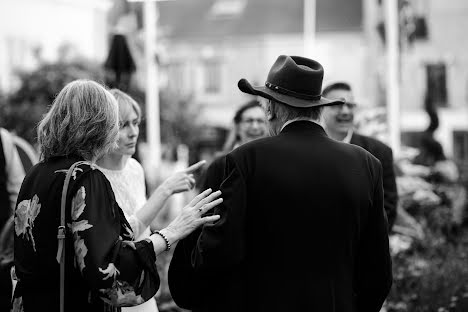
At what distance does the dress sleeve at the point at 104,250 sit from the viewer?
2.60 m

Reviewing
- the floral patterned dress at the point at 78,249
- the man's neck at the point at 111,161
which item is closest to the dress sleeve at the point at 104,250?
the floral patterned dress at the point at 78,249

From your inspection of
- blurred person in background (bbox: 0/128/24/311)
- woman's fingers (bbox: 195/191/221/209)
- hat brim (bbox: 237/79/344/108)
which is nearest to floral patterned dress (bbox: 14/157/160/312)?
woman's fingers (bbox: 195/191/221/209)

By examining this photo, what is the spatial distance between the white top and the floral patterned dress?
88 centimetres

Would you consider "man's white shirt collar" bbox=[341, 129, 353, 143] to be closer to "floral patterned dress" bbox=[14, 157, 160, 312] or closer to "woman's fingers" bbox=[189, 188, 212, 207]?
"woman's fingers" bbox=[189, 188, 212, 207]

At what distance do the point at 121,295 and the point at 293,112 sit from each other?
108 centimetres

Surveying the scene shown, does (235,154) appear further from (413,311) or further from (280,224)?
(413,311)

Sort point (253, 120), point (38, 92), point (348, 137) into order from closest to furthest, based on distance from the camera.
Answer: point (348, 137) → point (253, 120) → point (38, 92)

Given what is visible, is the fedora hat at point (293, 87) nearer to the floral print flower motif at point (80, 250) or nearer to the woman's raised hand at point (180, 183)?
the woman's raised hand at point (180, 183)

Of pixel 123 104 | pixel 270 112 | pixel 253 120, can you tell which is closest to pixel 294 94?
pixel 270 112

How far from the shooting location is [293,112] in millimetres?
2980

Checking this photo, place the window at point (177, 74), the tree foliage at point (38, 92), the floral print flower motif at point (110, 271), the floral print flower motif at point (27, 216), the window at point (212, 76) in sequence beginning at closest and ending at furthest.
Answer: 1. the floral print flower motif at point (110, 271)
2. the floral print flower motif at point (27, 216)
3. the tree foliage at point (38, 92)
4. the window at point (212, 76)
5. the window at point (177, 74)

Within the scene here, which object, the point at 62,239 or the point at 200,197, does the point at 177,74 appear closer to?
the point at 200,197

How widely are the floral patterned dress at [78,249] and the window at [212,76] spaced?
24.0 meters

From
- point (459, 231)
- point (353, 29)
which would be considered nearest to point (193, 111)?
point (353, 29)
